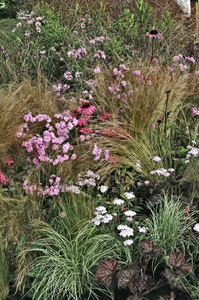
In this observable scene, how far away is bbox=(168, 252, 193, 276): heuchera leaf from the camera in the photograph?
2.08 metres

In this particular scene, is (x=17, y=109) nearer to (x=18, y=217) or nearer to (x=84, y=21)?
(x=18, y=217)

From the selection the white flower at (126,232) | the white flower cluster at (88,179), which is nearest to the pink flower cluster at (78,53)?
the white flower cluster at (88,179)

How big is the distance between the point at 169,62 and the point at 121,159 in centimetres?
228

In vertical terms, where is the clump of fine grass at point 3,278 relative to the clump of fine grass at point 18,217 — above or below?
below

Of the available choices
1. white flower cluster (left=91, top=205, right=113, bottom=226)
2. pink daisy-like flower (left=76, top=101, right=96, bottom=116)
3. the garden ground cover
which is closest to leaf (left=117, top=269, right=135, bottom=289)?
the garden ground cover

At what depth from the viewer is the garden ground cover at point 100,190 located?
2.26 m

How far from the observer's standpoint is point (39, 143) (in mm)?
2930

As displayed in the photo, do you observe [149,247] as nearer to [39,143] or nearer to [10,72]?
[39,143]

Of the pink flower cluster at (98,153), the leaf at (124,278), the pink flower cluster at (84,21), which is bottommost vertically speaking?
the leaf at (124,278)

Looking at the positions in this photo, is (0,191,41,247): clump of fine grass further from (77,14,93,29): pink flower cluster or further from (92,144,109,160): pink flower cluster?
(77,14,93,29): pink flower cluster

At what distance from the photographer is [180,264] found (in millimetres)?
2121

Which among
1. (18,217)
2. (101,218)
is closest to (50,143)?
(18,217)

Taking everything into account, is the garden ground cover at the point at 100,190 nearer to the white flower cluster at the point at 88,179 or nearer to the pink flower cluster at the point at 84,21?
the white flower cluster at the point at 88,179

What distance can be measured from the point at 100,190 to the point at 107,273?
3.58 feet
